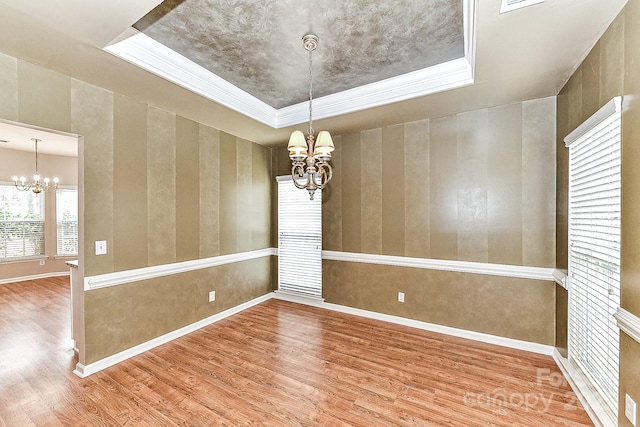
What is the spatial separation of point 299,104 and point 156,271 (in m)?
2.75

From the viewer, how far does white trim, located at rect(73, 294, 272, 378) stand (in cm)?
266

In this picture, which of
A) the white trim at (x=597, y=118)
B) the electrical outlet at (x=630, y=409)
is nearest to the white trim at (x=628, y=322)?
the electrical outlet at (x=630, y=409)

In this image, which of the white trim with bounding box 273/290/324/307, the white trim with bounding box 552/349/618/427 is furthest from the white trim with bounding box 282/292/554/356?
the white trim with bounding box 552/349/618/427

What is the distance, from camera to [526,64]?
2322 mm

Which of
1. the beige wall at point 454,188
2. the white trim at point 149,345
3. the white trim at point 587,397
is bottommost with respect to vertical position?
the white trim at point 149,345

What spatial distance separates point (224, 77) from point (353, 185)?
227 cm

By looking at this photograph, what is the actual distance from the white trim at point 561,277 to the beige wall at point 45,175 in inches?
333

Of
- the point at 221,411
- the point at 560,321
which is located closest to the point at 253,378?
the point at 221,411

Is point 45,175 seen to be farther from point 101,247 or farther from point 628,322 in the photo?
point 628,322

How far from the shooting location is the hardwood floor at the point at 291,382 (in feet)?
6.88

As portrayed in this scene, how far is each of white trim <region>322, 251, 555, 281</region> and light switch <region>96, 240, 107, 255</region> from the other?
9.49 feet

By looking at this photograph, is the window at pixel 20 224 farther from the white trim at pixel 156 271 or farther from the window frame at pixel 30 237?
the white trim at pixel 156 271

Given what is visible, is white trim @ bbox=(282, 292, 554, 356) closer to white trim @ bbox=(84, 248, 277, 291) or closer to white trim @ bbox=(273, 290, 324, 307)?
white trim @ bbox=(273, 290, 324, 307)

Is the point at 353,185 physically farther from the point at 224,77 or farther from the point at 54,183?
the point at 54,183
